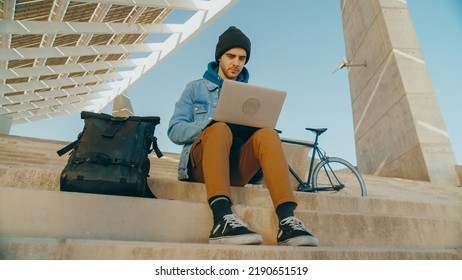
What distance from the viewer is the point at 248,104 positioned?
1.76m

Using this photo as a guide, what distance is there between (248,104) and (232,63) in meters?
0.72

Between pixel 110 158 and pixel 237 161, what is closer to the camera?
pixel 110 158

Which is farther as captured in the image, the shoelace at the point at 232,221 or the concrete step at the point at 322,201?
the concrete step at the point at 322,201

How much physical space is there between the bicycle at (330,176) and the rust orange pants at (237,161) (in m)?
1.77

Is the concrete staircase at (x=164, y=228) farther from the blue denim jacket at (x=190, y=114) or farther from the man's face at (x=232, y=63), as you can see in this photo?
the man's face at (x=232, y=63)

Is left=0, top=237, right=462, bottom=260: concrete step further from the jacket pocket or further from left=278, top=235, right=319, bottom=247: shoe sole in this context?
the jacket pocket

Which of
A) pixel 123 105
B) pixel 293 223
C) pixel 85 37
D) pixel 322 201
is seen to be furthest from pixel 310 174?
pixel 123 105

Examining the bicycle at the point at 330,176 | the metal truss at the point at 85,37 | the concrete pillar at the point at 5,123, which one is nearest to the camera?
the bicycle at the point at 330,176

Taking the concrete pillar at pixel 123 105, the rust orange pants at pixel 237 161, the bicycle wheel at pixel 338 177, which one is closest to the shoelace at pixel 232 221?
the rust orange pants at pixel 237 161

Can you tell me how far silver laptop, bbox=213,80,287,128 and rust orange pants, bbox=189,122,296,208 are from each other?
0.06 metres

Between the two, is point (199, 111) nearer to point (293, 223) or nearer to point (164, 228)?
point (164, 228)

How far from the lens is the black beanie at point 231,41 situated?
237 cm

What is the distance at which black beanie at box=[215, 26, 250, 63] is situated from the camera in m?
2.37

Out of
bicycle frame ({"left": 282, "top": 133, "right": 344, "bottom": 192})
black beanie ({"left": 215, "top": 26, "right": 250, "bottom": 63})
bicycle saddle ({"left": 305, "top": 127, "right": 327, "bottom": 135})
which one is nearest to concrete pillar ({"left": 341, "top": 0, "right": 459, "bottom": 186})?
bicycle frame ({"left": 282, "top": 133, "right": 344, "bottom": 192})
